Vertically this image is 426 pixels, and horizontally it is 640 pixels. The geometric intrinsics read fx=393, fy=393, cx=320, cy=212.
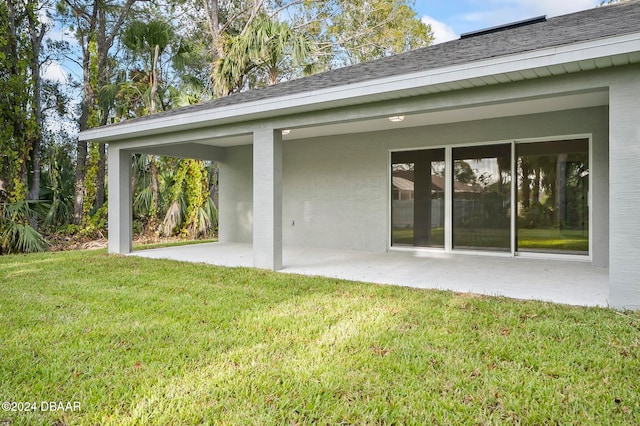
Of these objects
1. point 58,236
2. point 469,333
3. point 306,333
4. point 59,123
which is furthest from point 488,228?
point 59,123

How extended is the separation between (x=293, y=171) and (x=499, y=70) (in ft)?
21.5

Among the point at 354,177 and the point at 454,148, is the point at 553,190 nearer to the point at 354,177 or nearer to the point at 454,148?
the point at 454,148

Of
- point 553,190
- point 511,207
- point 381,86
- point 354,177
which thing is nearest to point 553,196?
point 553,190

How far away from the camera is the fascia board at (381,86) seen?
3924mm

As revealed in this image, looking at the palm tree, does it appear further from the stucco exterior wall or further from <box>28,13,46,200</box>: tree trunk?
<box>28,13,46,200</box>: tree trunk

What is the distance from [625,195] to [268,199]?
15.8ft

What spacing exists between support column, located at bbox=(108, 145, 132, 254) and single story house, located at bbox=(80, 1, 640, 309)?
0.03 m

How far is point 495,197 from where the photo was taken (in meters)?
7.78

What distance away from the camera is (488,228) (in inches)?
309

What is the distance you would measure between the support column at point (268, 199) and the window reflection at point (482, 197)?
381 cm

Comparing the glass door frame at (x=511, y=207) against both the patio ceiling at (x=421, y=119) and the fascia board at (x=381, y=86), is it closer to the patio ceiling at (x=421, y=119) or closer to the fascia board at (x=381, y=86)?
the patio ceiling at (x=421, y=119)

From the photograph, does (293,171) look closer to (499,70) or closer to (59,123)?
(499,70)

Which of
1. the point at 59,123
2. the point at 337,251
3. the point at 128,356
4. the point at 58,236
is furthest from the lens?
the point at 59,123

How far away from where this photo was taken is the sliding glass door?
23.4ft
